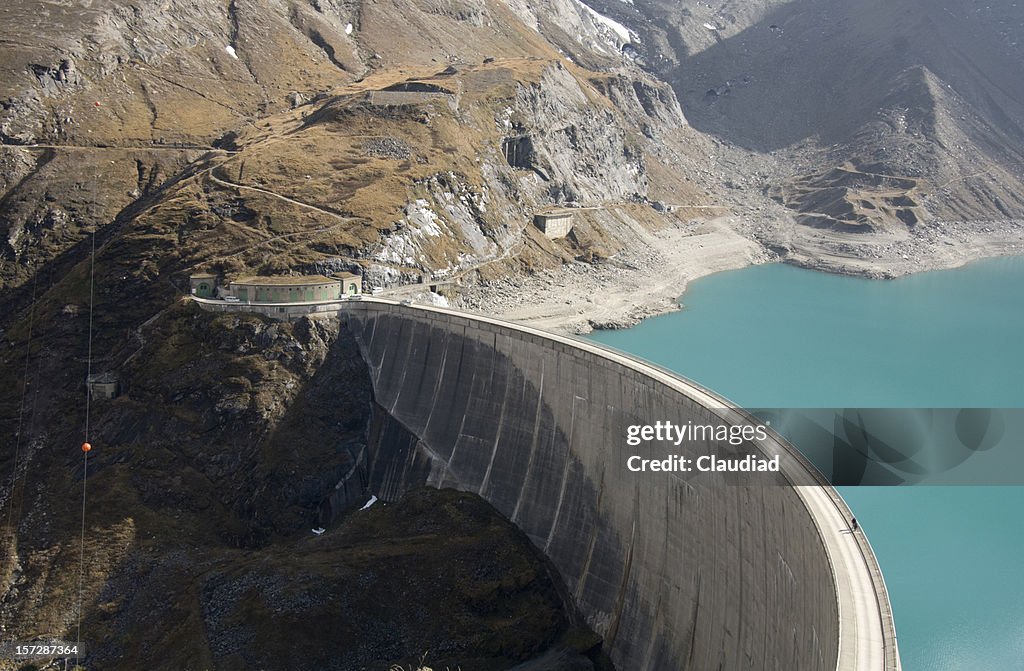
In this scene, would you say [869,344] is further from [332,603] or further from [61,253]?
[61,253]

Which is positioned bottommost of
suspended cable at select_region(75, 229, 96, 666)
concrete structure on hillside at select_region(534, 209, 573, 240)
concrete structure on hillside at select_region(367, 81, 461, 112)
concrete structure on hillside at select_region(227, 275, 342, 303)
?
suspended cable at select_region(75, 229, 96, 666)

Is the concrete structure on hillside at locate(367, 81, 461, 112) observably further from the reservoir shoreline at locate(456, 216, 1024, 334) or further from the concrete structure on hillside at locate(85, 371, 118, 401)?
the concrete structure on hillside at locate(85, 371, 118, 401)

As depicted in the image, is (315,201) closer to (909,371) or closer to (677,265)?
(909,371)

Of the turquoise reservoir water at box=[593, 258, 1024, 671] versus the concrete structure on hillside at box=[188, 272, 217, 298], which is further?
the concrete structure on hillside at box=[188, 272, 217, 298]

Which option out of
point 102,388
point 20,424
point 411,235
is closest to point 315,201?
point 411,235

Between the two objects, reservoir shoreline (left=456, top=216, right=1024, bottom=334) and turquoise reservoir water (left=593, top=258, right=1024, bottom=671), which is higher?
reservoir shoreline (left=456, top=216, right=1024, bottom=334)

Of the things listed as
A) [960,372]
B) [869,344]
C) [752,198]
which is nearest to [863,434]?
[960,372]

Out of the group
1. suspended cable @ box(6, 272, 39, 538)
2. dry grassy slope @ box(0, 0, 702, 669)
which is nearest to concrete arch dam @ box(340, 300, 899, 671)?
dry grassy slope @ box(0, 0, 702, 669)
